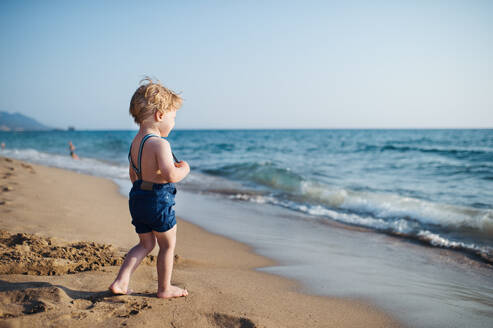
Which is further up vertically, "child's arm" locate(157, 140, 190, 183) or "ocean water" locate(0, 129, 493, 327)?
"child's arm" locate(157, 140, 190, 183)

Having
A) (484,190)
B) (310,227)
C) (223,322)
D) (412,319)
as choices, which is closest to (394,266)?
(412,319)

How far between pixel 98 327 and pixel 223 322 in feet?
2.40

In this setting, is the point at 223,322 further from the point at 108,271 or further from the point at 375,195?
the point at 375,195

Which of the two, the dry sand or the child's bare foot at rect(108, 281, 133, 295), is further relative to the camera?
the child's bare foot at rect(108, 281, 133, 295)

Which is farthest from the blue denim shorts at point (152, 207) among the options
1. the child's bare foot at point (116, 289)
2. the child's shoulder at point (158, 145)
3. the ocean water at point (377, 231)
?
the ocean water at point (377, 231)

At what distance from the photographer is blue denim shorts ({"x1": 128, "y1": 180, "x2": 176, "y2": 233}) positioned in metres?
2.13

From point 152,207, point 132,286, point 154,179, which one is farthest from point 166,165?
point 132,286

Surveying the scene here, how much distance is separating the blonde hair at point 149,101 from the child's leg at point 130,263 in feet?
2.81

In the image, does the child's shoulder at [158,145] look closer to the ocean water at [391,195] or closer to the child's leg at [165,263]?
the child's leg at [165,263]

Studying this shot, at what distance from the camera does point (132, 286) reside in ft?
7.99

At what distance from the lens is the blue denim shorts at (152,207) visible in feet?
7.00

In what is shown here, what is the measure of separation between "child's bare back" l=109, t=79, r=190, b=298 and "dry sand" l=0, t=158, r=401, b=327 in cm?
22

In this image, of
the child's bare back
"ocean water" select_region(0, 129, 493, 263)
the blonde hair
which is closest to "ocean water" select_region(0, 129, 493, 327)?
"ocean water" select_region(0, 129, 493, 263)

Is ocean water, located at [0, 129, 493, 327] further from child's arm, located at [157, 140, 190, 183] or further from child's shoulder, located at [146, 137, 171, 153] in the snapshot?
child's shoulder, located at [146, 137, 171, 153]
